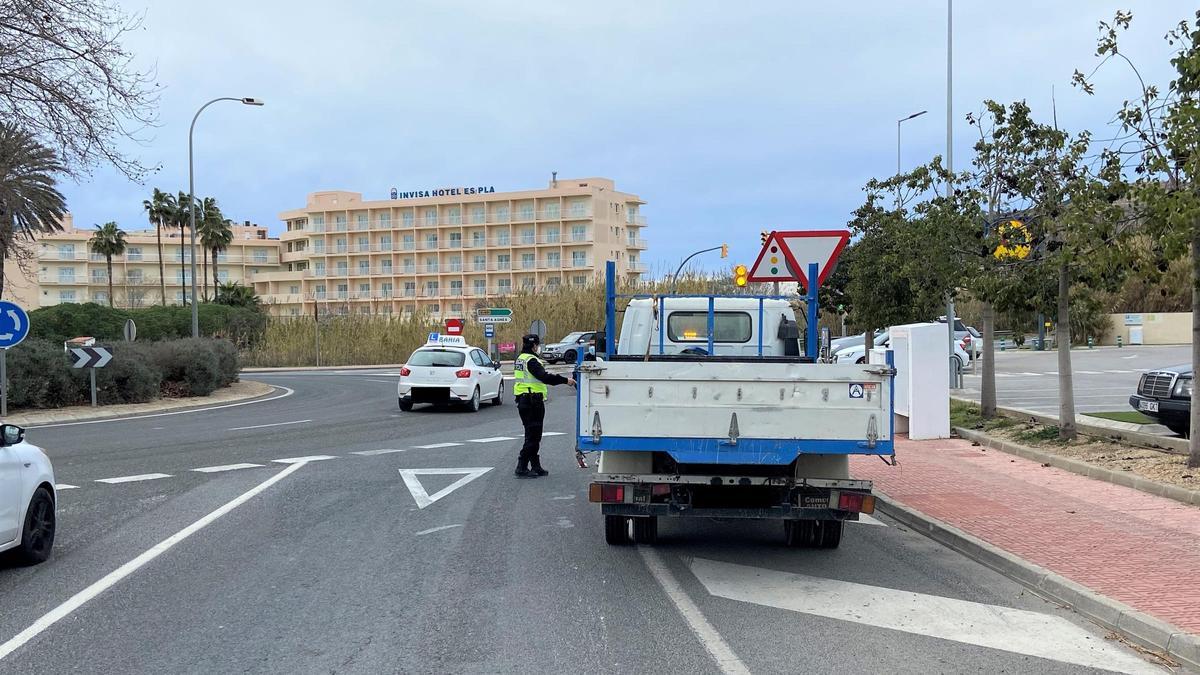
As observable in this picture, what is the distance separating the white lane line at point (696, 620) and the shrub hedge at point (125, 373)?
765 inches

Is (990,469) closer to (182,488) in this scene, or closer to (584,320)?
(182,488)

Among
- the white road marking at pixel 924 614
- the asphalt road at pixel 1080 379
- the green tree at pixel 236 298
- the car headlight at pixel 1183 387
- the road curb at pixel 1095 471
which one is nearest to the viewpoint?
the white road marking at pixel 924 614

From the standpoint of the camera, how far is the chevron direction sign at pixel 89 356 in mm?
22719

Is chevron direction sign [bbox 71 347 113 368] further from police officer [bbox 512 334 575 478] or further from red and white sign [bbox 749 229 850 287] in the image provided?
red and white sign [bbox 749 229 850 287]

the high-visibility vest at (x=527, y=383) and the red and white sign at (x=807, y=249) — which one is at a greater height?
the red and white sign at (x=807, y=249)

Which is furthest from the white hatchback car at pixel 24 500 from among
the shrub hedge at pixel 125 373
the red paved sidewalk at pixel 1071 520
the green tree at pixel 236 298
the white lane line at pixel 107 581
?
the green tree at pixel 236 298

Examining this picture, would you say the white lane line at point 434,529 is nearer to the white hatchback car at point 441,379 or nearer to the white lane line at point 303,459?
the white lane line at point 303,459

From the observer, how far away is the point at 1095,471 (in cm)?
1073

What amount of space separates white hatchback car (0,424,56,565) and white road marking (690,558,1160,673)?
15.8ft

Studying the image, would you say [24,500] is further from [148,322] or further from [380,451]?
[148,322]

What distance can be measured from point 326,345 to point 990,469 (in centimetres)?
4670

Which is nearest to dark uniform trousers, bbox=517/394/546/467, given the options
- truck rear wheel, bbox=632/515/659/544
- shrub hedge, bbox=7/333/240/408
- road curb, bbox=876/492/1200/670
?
truck rear wheel, bbox=632/515/659/544

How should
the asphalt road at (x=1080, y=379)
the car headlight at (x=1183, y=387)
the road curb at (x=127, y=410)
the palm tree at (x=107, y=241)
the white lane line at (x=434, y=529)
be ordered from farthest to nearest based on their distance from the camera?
the palm tree at (x=107, y=241), the road curb at (x=127, y=410), the asphalt road at (x=1080, y=379), the car headlight at (x=1183, y=387), the white lane line at (x=434, y=529)

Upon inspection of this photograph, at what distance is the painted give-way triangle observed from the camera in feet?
34.1
